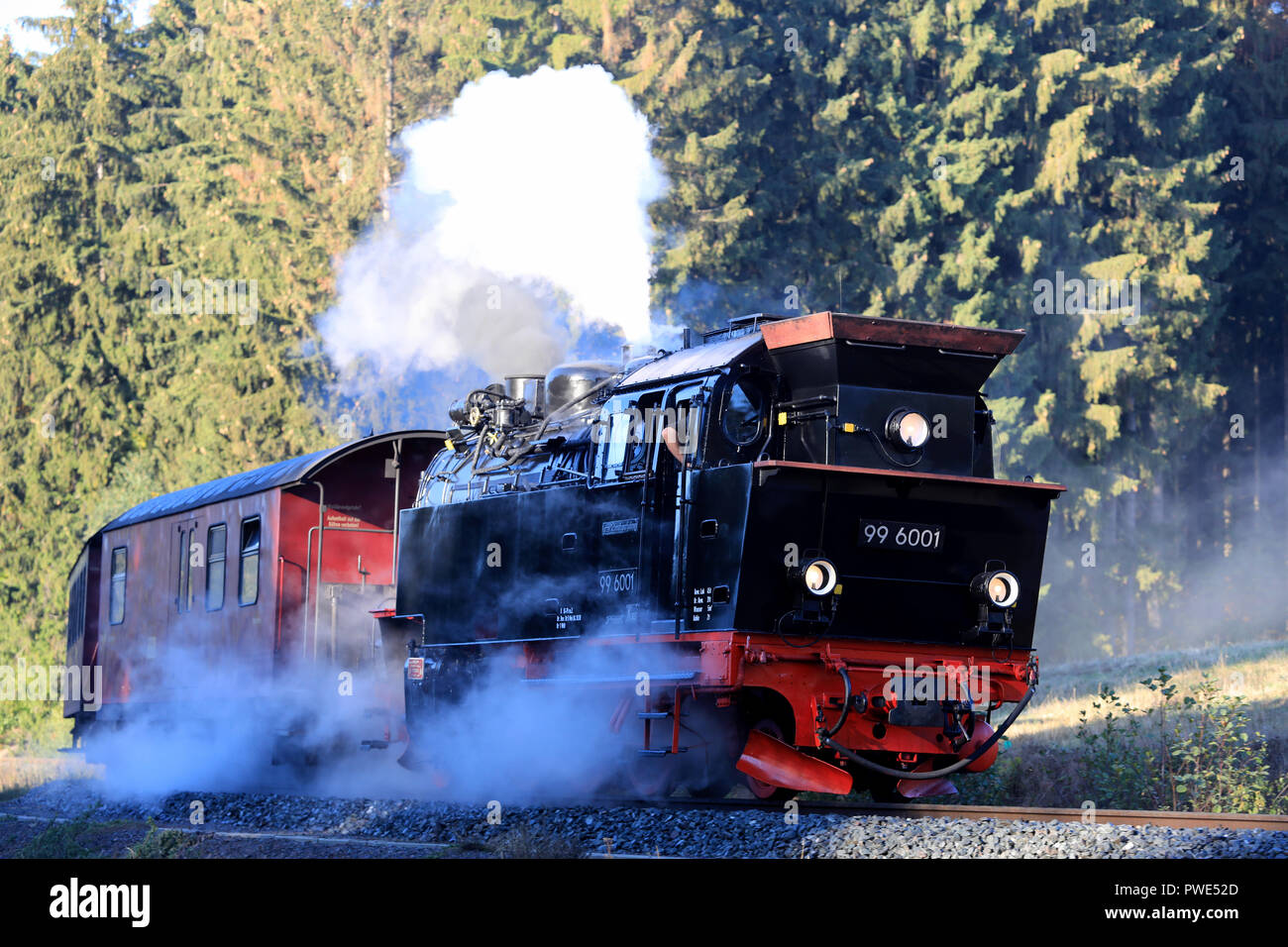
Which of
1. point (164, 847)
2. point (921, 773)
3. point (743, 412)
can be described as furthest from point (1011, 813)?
point (164, 847)

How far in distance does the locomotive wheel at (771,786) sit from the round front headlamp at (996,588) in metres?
1.64

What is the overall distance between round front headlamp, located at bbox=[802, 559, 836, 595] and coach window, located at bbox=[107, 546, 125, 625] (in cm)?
1231

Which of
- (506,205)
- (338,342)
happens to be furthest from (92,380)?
(506,205)

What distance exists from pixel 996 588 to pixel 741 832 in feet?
9.32

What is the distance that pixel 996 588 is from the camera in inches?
442

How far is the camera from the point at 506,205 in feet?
67.7

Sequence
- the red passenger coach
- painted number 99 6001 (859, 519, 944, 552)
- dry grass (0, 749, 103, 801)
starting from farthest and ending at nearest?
dry grass (0, 749, 103, 801) → the red passenger coach → painted number 99 6001 (859, 519, 944, 552)

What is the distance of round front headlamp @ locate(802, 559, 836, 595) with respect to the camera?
1063cm

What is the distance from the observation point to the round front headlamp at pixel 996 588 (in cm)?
1119

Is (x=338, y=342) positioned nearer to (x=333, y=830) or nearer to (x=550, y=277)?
(x=550, y=277)

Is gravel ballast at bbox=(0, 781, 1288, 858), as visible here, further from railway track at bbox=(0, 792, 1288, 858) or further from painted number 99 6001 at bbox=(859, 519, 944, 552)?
painted number 99 6001 at bbox=(859, 519, 944, 552)

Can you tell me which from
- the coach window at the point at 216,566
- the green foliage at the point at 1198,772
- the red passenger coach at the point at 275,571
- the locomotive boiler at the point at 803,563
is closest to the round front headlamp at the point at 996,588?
the locomotive boiler at the point at 803,563

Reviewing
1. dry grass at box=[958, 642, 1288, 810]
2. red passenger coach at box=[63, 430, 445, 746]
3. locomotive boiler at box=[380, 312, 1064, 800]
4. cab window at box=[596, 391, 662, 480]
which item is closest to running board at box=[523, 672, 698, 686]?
locomotive boiler at box=[380, 312, 1064, 800]

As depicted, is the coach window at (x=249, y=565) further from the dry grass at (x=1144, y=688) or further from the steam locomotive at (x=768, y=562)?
the dry grass at (x=1144, y=688)
